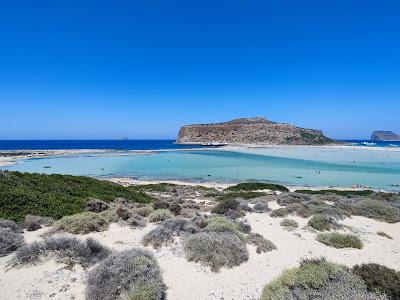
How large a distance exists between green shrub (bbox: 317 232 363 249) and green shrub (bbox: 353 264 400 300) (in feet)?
10.6

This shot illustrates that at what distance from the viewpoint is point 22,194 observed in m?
12.1

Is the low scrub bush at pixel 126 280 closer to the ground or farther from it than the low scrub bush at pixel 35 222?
farther from it

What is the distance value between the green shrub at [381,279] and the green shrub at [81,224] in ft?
25.8

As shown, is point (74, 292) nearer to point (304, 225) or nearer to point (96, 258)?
point (96, 258)

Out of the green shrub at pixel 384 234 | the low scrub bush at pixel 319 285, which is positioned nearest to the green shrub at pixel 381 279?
the low scrub bush at pixel 319 285

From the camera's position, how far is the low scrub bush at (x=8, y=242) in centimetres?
762

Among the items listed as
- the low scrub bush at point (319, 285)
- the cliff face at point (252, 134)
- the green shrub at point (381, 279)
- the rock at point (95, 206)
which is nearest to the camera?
the low scrub bush at point (319, 285)

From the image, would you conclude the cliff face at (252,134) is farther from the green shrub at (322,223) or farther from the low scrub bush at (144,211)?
the low scrub bush at (144,211)

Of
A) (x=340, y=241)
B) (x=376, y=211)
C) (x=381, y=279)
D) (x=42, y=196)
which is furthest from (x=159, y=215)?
(x=376, y=211)

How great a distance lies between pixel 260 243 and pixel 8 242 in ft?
23.4

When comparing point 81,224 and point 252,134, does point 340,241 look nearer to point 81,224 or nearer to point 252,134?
point 81,224

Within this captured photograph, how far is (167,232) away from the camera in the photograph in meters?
8.85

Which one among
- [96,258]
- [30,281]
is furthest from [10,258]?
[96,258]

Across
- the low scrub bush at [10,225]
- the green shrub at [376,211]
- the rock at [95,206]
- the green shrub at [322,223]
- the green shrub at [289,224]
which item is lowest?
the green shrub at [376,211]
